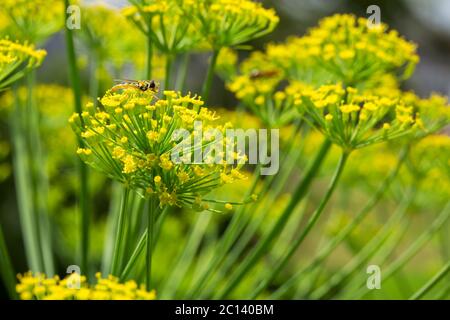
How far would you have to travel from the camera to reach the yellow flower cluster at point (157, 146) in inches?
68.9

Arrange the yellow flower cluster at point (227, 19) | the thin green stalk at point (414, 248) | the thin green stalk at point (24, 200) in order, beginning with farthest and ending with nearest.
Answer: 1. the thin green stalk at point (414, 248)
2. the thin green stalk at point (24, 200)
3. the yellow flower cluster at point (227, 19)

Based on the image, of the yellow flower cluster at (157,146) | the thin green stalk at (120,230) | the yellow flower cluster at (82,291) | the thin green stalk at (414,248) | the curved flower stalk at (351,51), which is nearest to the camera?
the yellow flower cluster at (82,291)

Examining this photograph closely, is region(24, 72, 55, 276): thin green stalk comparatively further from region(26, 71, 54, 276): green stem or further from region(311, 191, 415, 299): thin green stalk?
region(311, 191, 415, 299): thin green stalk

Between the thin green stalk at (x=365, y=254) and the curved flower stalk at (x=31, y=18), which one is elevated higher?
the curved flower stalk at (x=31, y=18)

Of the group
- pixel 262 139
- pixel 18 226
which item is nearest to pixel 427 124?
pixel 262 139

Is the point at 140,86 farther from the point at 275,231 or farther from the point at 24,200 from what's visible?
the point at 24,200

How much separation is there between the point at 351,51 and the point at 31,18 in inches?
49.7

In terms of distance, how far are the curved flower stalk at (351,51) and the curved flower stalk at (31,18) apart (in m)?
0.97

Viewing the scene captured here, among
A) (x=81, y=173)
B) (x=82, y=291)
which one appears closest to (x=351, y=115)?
(x=81, y=173)

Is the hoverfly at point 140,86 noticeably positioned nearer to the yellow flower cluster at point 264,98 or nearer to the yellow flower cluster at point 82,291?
the yellow flower cluster at point 82,291

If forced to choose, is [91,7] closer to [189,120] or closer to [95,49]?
[95,49]

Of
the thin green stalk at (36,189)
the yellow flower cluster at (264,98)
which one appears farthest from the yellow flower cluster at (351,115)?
the thin green stalk at (36,189)

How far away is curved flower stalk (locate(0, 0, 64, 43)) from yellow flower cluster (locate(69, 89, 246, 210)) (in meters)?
1.08
